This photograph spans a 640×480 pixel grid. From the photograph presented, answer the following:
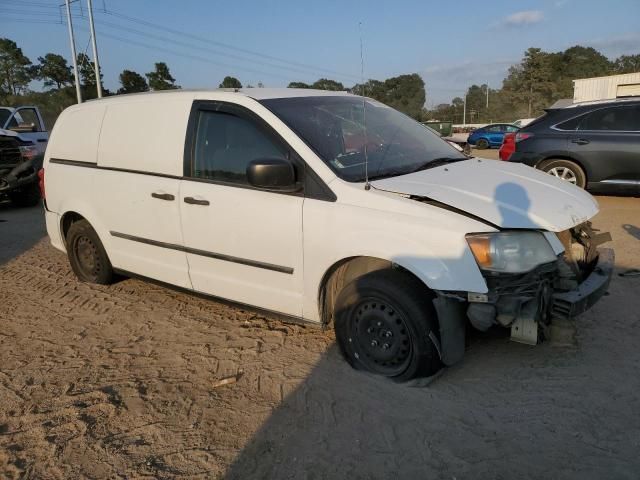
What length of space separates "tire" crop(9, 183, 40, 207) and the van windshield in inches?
357

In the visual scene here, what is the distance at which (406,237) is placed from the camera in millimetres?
2953

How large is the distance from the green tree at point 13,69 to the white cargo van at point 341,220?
50737mm

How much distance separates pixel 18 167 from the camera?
1036 centimetres

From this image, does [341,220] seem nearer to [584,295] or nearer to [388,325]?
[388,325]

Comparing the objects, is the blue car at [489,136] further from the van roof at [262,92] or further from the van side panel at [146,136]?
the van side panel at [146,136]

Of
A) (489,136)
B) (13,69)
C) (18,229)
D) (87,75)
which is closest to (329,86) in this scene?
(18,229)

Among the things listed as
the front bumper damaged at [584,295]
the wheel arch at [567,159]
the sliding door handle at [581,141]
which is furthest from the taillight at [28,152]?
the front bumper damaged at [584,295]

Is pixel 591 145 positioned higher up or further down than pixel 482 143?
higher up

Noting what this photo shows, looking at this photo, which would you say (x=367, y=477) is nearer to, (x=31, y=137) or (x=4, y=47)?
(x=31, y=137)

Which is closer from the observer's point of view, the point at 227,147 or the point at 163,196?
the point at 227,147

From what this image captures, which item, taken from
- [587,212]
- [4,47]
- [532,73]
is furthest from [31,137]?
[532,73]

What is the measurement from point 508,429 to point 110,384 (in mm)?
2436

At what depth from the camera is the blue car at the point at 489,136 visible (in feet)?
89.1

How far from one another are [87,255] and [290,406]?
10.2 ft
